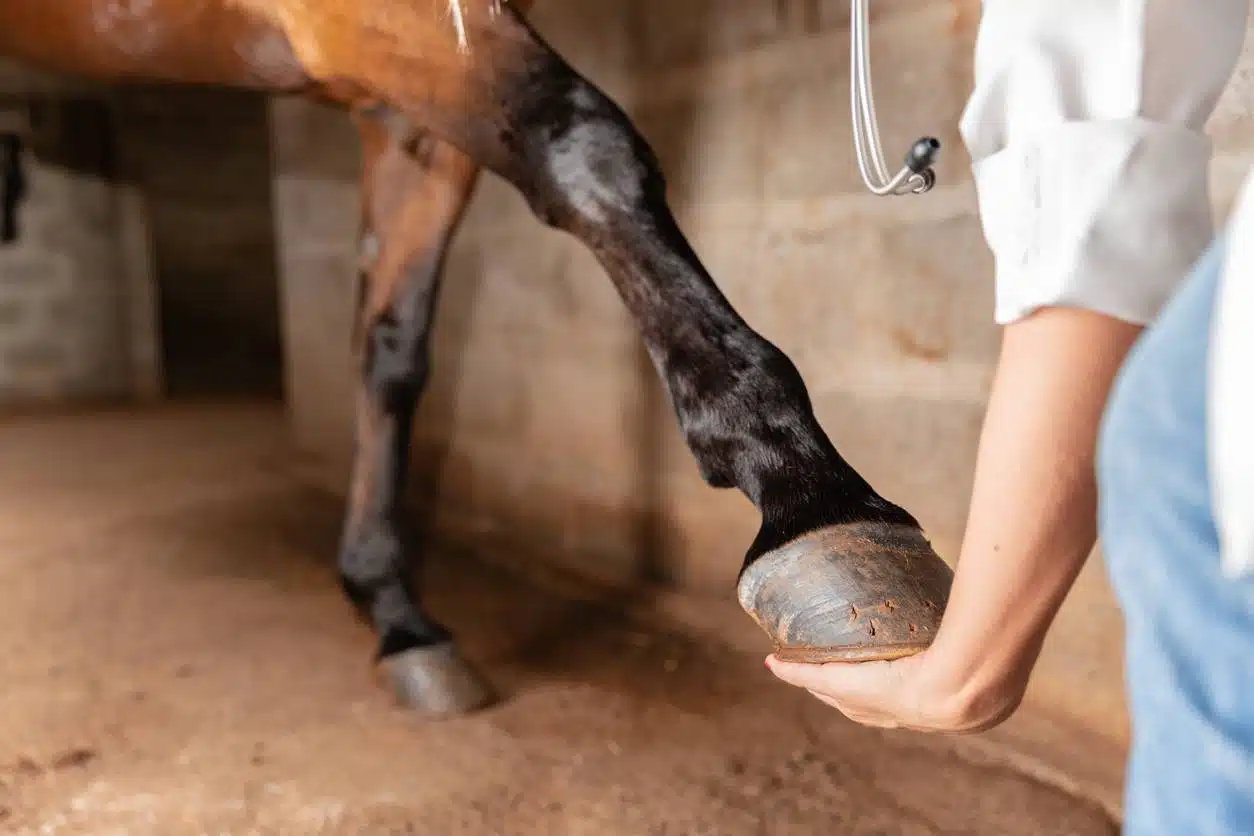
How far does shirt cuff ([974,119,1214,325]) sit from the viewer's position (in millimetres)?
382

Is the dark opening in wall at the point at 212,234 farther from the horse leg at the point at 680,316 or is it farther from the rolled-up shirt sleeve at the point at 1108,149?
the rolled-up shirt sleeve at the point at 1108,149

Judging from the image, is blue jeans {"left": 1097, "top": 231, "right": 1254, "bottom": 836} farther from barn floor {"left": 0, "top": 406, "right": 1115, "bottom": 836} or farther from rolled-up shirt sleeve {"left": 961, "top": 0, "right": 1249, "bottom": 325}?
barn floor {"left": 0, "top": 406, "right": 1115, "bottom": 836}

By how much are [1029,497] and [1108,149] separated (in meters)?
0.14

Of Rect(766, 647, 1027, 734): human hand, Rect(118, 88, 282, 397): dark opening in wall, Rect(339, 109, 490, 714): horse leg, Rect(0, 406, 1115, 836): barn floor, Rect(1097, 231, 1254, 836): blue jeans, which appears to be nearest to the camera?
Rect(1097, 231, 1254, 836): blue jeans

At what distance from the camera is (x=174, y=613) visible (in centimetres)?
145

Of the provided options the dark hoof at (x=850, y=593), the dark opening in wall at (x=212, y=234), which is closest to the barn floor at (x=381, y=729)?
the dark hoof at (x=850, y=593)

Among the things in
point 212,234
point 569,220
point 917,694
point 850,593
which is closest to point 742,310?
point 569,220

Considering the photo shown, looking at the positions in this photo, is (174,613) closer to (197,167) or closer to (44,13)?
(44,13)

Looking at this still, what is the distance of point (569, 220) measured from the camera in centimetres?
80

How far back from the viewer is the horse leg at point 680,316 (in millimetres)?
572

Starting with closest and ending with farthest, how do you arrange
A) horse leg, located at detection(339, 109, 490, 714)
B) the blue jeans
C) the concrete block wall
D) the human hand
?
the blue jeans, the human hand, the concrete block wall, horse leg, located at detection(339, 109, 490, 714)

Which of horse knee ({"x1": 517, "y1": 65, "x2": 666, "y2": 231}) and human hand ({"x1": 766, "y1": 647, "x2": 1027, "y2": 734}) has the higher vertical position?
horse knee ({"x1": 517, "y1": 65, "x2": 666, "y2": 231})

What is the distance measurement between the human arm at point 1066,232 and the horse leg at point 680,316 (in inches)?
4.7

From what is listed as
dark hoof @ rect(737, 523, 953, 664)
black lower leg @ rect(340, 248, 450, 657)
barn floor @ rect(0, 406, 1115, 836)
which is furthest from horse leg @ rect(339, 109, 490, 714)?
dark hoof @ rect(737, 523, 953, 664)
